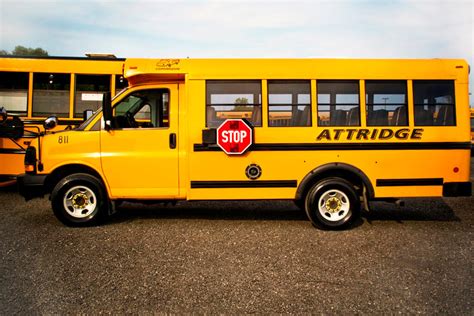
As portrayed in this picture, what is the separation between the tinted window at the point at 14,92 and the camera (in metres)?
7.91

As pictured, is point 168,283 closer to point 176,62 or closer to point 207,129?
point 207,129

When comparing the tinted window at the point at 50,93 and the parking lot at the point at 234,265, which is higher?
the tinted window at the point at 50,93

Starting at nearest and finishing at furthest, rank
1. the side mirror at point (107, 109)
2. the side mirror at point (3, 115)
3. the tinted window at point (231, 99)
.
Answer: the side mirror at point (107, 109), the tinted window at point (231, 99), the side mirror at point (3, 115)

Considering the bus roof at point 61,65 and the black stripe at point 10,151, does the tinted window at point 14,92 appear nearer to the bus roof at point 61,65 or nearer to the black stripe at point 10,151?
the bus roof at point 61,65

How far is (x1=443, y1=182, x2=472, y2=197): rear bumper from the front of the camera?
5.53 meters

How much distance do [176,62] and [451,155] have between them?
4.61 meters

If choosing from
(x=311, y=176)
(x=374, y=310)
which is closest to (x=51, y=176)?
(x=311, y=176)

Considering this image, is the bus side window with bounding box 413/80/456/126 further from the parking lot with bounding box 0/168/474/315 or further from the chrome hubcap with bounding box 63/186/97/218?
the chrome hubcap with bounding box 63/186/97/218

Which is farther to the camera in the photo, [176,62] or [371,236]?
[176,62]

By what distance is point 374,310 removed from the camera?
3.10 meters

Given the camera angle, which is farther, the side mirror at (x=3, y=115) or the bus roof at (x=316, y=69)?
the side mirror at (x=3, y=115)

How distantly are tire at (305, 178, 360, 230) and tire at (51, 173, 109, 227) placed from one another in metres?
3.31

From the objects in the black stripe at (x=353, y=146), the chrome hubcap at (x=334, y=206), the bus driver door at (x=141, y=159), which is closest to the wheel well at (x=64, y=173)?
the bus driver door at (x=141, y=159)

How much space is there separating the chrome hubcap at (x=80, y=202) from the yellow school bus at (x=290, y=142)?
0.04 meters
